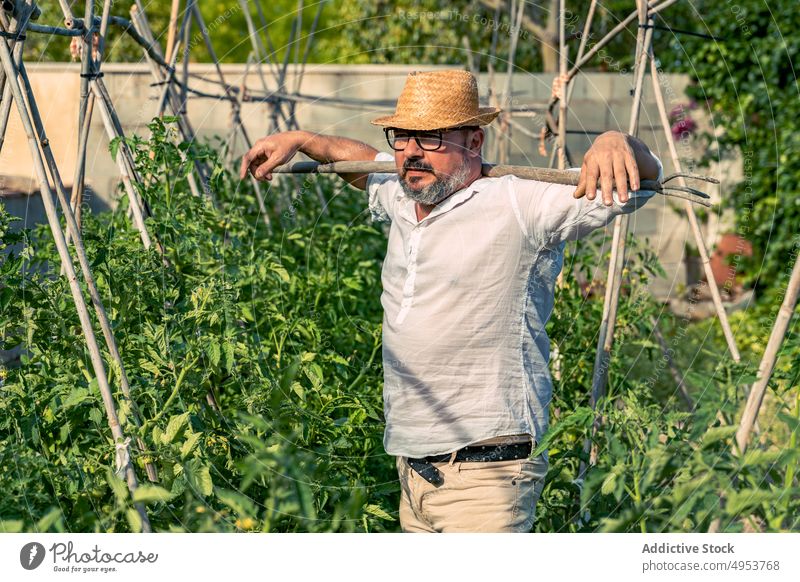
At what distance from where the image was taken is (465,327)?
2.50 m

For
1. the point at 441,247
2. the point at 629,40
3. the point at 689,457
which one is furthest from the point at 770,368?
the point at 629,40

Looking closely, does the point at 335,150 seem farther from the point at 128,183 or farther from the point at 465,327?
the point at 128,183

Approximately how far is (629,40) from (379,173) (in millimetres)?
8806

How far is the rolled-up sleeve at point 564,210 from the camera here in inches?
87.8

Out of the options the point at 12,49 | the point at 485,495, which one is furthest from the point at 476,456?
the point at 12,49

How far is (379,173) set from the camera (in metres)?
2.92

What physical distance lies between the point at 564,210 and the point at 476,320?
1.14 feet

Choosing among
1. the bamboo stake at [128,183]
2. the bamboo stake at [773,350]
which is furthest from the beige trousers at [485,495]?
the bamboo stake at [128,183]

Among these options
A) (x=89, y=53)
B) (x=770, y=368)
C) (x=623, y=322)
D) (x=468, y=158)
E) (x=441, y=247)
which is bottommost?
(x=623, y=322)

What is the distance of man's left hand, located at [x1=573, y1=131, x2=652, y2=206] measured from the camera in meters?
2.10

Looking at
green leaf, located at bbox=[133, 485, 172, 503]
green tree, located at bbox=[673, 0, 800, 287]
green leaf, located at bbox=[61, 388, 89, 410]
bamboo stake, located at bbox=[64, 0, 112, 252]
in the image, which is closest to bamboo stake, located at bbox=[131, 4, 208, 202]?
bamboo stake, located at bbox=[64, 0, 112, 252]

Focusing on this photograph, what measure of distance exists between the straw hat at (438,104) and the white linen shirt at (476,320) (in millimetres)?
175

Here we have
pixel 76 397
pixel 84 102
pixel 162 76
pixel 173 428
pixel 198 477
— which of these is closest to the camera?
pixel 198 477

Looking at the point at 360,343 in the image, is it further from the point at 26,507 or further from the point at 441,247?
the point at 26,507
